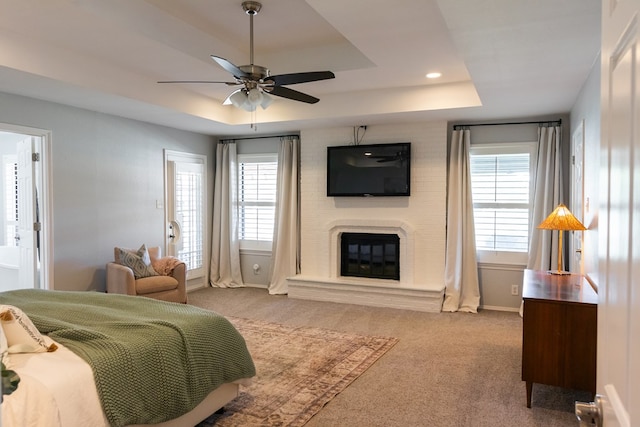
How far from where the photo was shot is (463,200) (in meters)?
5.72

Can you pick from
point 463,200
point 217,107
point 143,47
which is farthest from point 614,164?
point 217,107

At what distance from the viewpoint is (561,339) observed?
290 cm

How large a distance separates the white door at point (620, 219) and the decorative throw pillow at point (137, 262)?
4992 mm

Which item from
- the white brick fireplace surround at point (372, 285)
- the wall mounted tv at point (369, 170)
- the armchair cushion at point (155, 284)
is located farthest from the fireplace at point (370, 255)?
the armchair cushion at point (155, 284)

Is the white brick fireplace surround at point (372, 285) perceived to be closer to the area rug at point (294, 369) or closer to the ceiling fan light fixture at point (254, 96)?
the area rug at point (294, 369)

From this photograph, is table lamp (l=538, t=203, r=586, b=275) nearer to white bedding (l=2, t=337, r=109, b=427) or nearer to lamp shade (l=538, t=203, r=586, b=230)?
lamp shade (l=538, t=203, r=586, b=230)

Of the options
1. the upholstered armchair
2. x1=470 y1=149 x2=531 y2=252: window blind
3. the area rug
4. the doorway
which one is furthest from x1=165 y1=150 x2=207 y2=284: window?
x1=470 y1=149 x2=531 y2=252: window blind

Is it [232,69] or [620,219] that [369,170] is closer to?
[232,69]

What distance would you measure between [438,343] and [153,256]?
3557 mm

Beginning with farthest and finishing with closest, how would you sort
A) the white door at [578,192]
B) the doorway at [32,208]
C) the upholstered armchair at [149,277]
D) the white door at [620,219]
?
1. the upholstered armchair at [149,277]
2. the doorway at [32,208]
3. the white door at [578,192]
4. the white door at [620,219]

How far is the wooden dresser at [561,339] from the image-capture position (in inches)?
112

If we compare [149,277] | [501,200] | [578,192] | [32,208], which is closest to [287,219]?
[149,277]

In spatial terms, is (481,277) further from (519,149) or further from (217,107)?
(217,107)

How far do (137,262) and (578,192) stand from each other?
15.4ft
